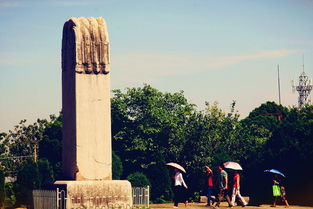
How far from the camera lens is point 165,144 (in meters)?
54.8

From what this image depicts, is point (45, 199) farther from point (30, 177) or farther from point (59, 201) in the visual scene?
point (30, 177)

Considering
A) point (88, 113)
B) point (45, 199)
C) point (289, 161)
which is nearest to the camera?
point (45, 199)

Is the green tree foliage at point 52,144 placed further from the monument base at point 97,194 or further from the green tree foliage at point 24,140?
the monument base at point 97,194

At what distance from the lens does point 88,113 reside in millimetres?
25297

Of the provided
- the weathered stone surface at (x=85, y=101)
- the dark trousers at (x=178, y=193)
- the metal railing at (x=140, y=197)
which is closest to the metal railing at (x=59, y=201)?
the metal railing at (x=140, y=197)

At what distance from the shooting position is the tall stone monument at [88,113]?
25.0 metres

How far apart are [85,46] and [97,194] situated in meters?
5.21

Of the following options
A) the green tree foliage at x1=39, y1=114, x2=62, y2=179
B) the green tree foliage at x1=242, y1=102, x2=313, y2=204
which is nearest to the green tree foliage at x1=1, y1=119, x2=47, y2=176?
the green tree foliage at x1=39, y1=114, x2=62, y2=179

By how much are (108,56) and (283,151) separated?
47.0 feet

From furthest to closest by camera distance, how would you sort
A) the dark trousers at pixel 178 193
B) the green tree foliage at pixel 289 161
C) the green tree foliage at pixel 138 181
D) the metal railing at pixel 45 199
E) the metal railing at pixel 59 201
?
the green tree foliage at pixel 138 181 < the green tree foliage at pixel 289 161 < the dark trousers at pixel 178 193 < the metal railing at pixel 45 199 < the metal railing at pixel 59 201

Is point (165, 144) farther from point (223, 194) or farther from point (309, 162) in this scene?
point (223, 194)

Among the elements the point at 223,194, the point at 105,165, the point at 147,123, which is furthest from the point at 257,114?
the point at 105,165

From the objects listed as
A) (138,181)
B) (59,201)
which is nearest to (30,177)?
(138,181)

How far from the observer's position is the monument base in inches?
949
